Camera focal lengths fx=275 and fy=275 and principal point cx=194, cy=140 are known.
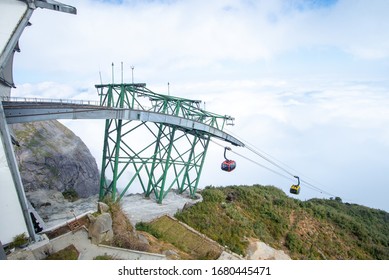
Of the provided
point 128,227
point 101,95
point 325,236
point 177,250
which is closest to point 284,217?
point 325,236

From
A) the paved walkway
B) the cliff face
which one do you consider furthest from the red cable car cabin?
the cliff face

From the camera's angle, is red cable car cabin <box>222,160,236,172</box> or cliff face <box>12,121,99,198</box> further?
cliff face <box>12,121,99,198</box>

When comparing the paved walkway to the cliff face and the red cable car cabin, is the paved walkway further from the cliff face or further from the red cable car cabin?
the cliff face

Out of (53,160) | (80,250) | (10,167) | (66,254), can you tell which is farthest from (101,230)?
(53,160)

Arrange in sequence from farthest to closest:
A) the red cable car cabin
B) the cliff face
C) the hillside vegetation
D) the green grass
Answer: the cliff face < the red cable car cabin < the hillside vegetation < the green grass

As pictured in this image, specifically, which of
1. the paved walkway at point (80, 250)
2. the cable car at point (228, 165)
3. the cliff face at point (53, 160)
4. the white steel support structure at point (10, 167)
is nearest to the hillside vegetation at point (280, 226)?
Result: the cable car at point (228, 165)

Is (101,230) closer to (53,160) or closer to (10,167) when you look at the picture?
(10,167)
